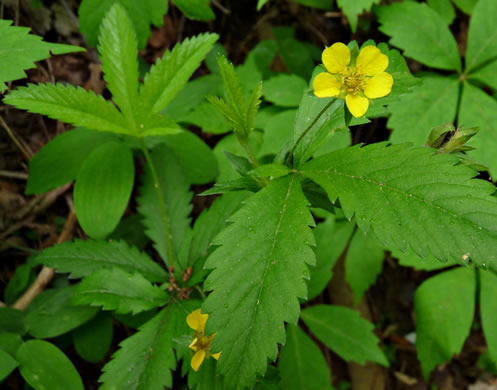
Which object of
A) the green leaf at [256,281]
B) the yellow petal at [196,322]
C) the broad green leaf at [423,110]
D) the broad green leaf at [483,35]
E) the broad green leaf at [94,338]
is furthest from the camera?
the broad green leaf at [483,35]

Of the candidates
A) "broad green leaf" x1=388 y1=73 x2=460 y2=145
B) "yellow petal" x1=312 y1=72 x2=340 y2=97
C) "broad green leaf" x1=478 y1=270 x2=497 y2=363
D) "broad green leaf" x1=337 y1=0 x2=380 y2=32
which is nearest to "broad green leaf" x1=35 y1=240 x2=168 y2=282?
"yellow petal" x1=312 y1=72 x2=340 y2=97

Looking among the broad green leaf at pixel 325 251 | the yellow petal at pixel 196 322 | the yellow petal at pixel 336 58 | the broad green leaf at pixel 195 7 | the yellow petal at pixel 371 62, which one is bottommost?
the broad green leaf at pixel 325 251

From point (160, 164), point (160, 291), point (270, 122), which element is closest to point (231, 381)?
point (160, 291)

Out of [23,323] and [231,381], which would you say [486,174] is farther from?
[23,323]

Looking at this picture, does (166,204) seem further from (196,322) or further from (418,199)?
(418,199)

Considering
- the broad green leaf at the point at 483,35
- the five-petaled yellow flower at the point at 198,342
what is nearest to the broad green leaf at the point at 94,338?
the five-petaled yellow flower at the point at 198,342

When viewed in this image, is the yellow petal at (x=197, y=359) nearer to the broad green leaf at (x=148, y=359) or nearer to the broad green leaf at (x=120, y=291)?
the broad green leaf at (x=148, y=359)
